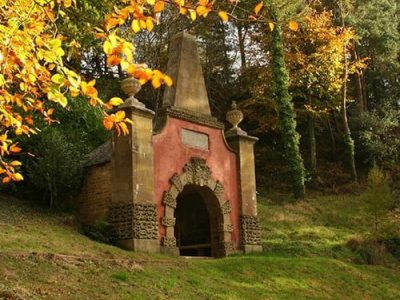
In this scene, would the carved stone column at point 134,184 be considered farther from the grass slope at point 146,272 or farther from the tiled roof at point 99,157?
the grass slope at point 146,272

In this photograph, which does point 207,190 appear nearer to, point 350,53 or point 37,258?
point 37,258

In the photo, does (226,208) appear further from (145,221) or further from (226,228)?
(145,221)

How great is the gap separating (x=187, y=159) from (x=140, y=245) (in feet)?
11.6

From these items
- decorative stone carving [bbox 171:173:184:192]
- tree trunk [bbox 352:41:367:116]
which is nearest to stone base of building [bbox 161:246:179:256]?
decorative stone carving [bbox 171:173:184:192]

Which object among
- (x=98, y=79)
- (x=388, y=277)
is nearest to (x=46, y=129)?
(x=388, y=277)

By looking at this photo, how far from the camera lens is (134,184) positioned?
1535 cm

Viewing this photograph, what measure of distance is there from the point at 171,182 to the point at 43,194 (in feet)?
12.8

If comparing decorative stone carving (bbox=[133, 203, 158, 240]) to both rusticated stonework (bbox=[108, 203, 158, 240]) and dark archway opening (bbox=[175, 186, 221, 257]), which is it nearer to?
rusticated stonework (bbox=[108, 203, 158, 240])

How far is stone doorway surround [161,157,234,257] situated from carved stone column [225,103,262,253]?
0.66 m

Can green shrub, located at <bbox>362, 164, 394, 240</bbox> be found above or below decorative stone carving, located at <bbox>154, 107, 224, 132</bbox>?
below

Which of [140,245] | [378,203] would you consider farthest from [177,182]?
[378,203]

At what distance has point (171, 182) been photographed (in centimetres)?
1675

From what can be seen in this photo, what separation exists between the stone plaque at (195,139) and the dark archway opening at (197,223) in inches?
Result: 53.3

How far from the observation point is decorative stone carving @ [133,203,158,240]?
15078 mm
